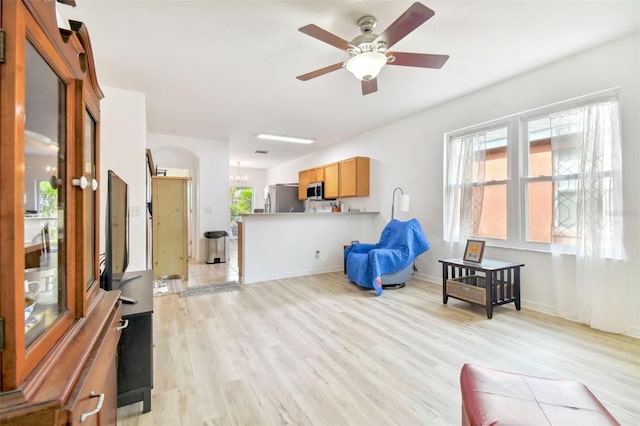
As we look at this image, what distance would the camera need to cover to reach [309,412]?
1.64m

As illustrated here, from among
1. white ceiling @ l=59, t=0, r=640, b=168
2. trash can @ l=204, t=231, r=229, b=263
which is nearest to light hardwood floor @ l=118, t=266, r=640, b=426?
trash can @ l=204, t=231, r=229, b=263

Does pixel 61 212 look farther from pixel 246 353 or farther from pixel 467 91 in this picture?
pixel 467 91

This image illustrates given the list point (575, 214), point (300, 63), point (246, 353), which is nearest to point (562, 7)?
point (575, 214)

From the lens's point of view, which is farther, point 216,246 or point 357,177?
point 216,246

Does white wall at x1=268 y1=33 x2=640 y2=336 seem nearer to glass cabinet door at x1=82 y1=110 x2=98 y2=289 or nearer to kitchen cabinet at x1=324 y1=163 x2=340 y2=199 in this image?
kitchen cabinet at x1=324 y1=163 x2=340 y2=199

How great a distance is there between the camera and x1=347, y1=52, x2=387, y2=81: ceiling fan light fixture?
7.30ft

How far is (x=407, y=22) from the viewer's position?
1909 millimetres

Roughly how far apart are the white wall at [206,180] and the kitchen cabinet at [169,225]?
4.47 feet

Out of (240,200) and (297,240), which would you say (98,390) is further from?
(240,200)

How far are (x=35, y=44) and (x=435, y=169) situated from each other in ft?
14.4

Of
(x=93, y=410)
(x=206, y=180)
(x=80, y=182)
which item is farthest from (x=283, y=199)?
(x=93, y=410)

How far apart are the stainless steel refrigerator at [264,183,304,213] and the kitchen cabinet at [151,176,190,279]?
2.63 m

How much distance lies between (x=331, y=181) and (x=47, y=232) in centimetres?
560

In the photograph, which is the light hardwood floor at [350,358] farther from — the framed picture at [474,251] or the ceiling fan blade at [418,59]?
the ceiling fan blade at [418,59]
